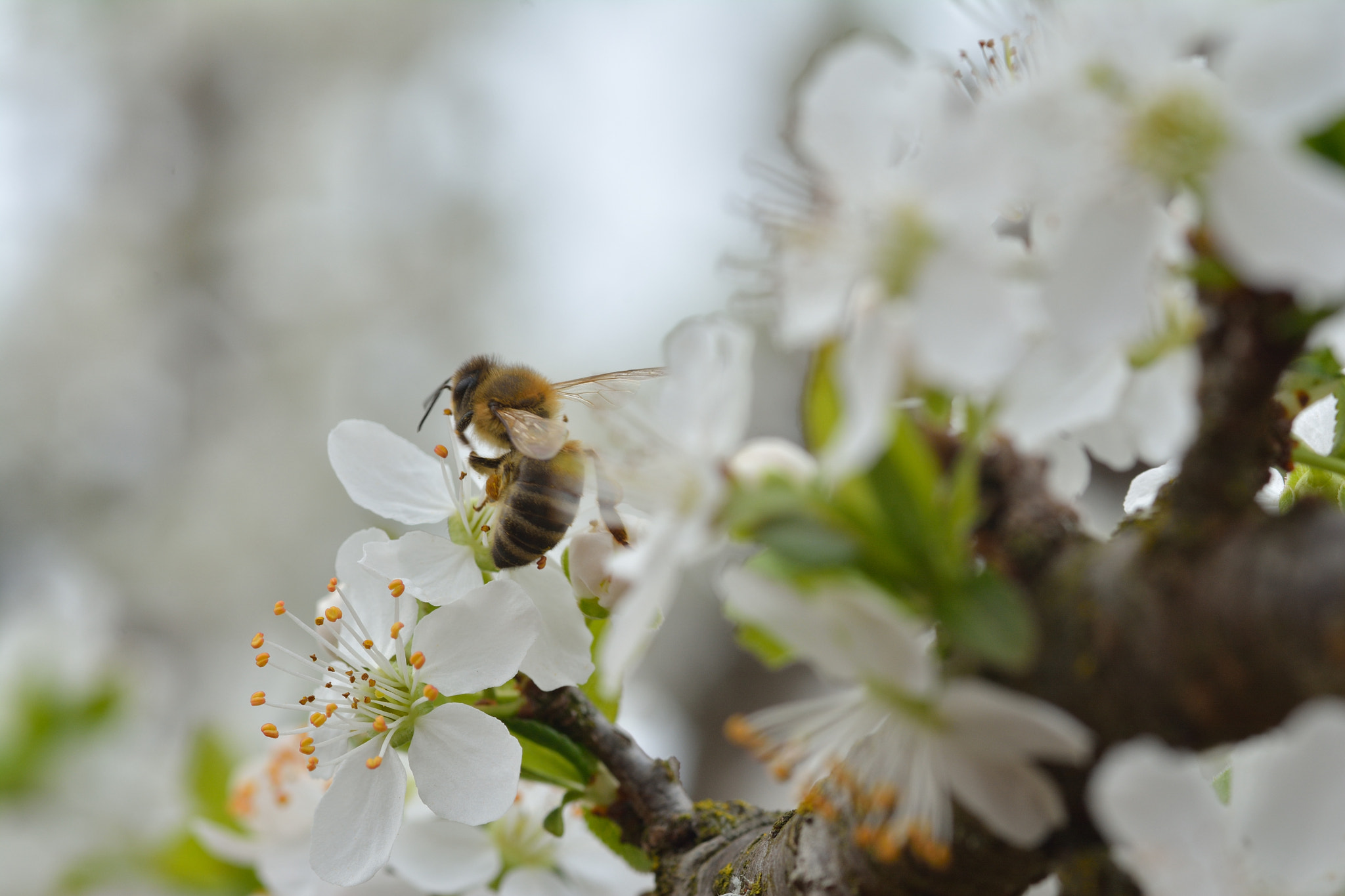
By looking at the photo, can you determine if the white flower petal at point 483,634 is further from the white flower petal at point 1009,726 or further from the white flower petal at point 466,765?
the white flower petal at point 1009,726

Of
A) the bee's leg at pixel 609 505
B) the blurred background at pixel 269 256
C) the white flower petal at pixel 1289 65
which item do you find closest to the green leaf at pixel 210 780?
the bee's leg at pixel 609 505

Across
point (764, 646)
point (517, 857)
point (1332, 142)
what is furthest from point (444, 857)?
point (1332, 142)

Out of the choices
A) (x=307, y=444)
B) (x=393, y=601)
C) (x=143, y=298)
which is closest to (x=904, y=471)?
(x=393, y=601)

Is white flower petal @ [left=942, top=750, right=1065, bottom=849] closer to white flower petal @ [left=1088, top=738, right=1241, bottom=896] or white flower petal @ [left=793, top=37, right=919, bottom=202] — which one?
white flower petal @ [left=1088, top=738, right=1241, bottom=896]

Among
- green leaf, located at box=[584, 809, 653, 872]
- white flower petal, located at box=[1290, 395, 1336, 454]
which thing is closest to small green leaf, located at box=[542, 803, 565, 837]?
green leaf, located at box=[584, 809, 653, 872]

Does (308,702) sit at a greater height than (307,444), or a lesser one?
lesser

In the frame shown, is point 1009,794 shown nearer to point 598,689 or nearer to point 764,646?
point 764,646

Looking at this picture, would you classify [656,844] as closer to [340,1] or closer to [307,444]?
[307,444]
